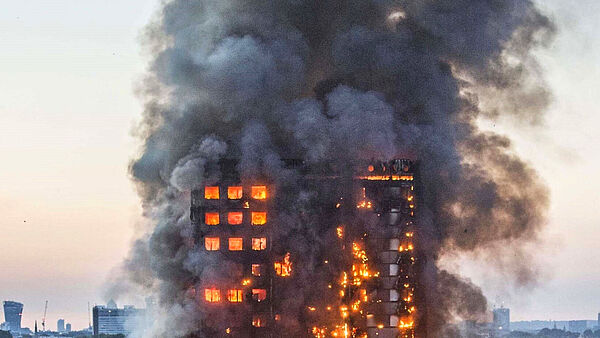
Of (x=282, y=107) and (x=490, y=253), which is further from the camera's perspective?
(x=490, y=253)

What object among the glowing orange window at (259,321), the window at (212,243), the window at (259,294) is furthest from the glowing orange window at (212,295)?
the window at (212,243)

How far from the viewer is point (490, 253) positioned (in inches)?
4370

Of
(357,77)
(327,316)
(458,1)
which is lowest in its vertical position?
(327,316)

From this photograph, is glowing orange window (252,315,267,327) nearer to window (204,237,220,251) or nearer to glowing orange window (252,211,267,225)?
window (204,237,220,251)

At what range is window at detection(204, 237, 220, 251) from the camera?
10250 cm

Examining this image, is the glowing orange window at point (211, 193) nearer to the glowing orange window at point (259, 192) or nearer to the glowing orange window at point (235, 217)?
the glowing orange window at point (235, 217)

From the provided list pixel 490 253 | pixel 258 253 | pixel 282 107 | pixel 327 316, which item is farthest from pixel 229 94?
pixel 490 253

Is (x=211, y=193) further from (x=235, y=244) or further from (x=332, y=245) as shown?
(x=332, y=245)

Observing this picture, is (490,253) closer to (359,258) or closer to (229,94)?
A: (359,258)

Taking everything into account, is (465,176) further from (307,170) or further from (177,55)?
(177,55)

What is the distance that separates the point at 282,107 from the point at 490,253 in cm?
2290

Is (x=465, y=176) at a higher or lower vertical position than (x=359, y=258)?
higher

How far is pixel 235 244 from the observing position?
103 m

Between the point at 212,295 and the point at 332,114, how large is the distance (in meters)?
16.9
